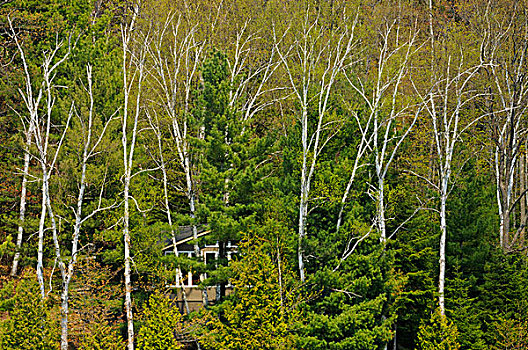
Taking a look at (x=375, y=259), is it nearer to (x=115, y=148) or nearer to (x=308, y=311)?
(x=308, y=311)

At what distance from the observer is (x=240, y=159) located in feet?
66.1

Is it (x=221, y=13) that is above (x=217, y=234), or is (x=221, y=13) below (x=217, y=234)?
above

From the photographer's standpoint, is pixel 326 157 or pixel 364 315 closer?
pixel 364 315

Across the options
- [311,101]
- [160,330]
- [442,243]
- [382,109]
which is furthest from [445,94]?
[160,330]

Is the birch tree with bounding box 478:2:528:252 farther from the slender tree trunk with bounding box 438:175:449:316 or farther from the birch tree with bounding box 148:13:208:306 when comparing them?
the birch tree with bounding box 148:13:208:306

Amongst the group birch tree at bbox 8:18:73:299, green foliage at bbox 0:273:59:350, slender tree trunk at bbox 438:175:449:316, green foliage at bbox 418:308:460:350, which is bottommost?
green foliage at bbox 418:308:460:350

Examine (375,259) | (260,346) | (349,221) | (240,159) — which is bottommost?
(260,346)

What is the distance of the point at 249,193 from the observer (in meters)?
19.8

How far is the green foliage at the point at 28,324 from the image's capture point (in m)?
15.7

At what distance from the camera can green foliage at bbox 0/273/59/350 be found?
15.7 m

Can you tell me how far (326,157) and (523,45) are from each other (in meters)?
9.92

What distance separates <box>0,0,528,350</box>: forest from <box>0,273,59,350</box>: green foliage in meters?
0.06

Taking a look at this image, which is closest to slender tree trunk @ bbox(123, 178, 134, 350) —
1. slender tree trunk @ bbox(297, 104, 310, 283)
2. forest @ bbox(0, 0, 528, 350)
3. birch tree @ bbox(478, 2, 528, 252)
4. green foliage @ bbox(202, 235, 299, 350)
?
forest @ bbox(0, 0, 528, 350)

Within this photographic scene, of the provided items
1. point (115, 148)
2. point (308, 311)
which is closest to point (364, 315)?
point (308, 311)
